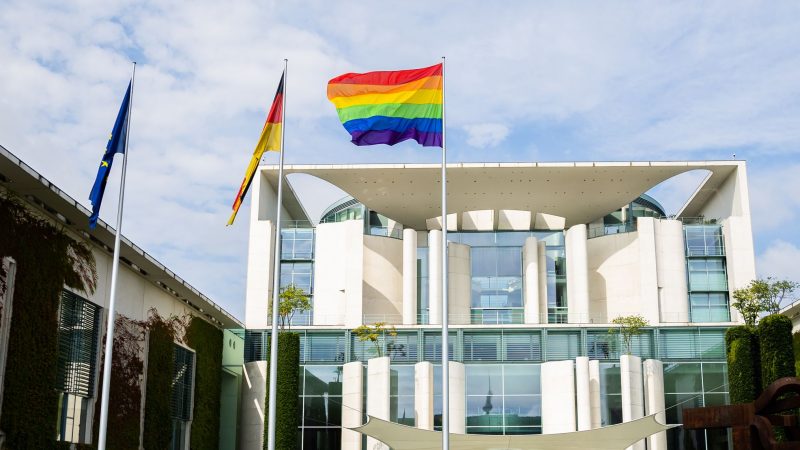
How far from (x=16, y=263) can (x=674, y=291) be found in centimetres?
3148

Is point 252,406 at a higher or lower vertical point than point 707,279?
lower

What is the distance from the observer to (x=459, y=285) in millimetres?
45250

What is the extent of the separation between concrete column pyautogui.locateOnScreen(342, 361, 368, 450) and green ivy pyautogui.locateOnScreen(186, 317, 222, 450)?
5.02 metres

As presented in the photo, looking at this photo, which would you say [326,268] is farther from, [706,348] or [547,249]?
[706,348]

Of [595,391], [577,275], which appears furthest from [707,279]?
[595,391]

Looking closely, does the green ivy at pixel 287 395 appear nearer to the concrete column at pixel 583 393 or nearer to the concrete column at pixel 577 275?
the concrete column at pixel 583 393

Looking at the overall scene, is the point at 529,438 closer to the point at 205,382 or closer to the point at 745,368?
the point at 745,368

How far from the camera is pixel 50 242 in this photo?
23.6m

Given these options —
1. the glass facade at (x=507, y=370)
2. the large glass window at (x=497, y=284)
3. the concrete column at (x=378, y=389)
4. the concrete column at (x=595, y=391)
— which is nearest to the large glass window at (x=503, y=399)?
the glass facade at (x=507, y=370)

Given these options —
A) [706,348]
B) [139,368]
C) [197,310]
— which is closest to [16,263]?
[139,368]

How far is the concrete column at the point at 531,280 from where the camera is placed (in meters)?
44.7

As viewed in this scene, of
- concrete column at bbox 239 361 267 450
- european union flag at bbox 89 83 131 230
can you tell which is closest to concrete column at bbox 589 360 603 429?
concrete column at bbox 239 361 267 450

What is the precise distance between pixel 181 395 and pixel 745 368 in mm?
19248

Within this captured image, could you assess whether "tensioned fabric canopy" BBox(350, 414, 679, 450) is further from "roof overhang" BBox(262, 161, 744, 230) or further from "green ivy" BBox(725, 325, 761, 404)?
"roof overhang" BBox(262, 161, 744, 230)
